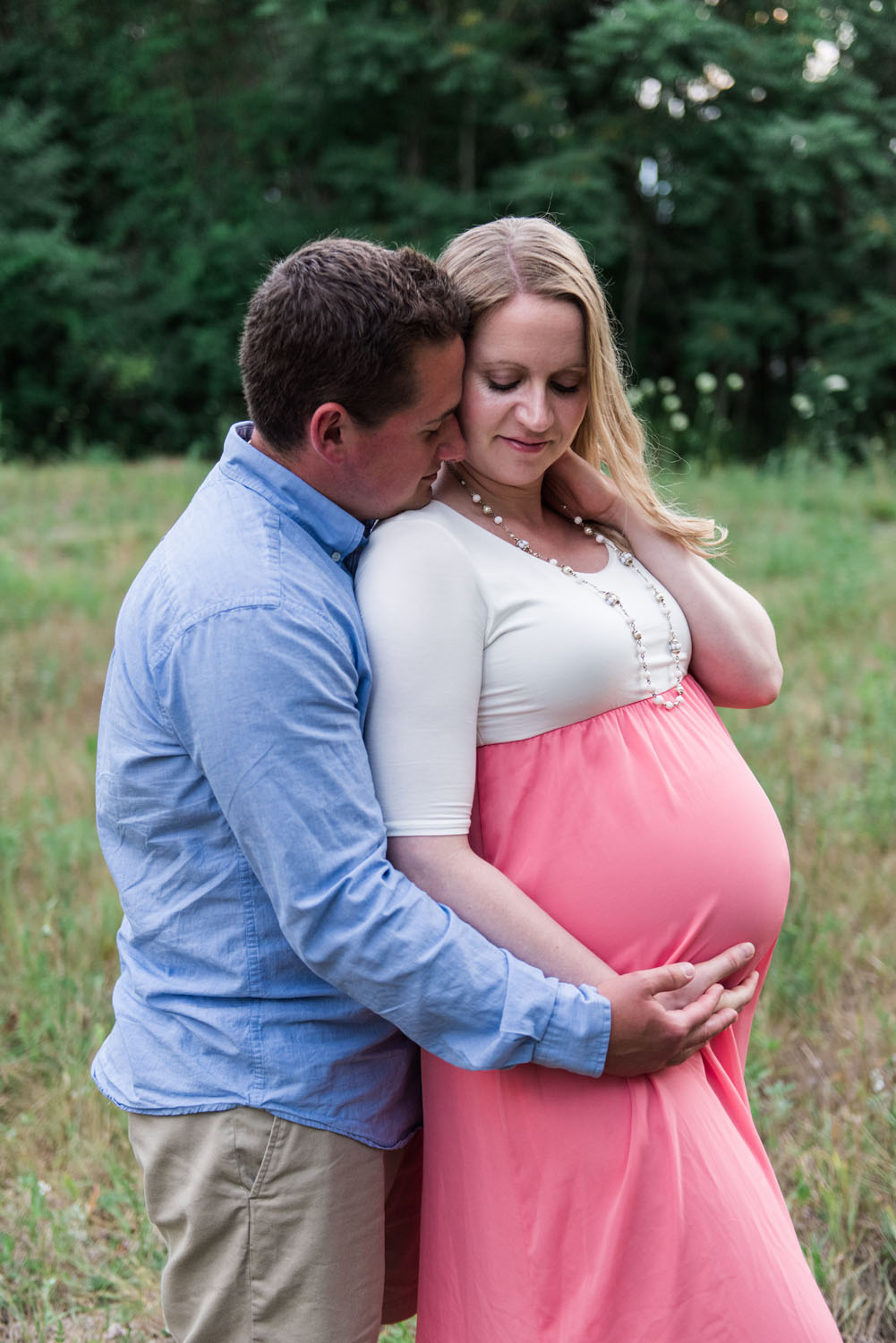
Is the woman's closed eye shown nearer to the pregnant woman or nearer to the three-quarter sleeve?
the pregnant woman

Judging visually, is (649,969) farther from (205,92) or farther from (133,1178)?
(205,92)

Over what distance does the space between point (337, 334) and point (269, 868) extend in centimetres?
69

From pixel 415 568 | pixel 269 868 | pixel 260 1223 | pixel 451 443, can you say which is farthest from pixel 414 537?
pixel 260 1223

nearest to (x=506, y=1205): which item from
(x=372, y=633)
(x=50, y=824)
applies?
(x=372, y=633)

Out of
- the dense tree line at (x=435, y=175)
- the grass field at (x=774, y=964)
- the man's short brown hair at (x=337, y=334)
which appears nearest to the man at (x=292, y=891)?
the man's short brown hair at (x=337, y=334)

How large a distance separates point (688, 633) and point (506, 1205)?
3.07 feet

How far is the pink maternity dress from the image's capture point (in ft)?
5.14

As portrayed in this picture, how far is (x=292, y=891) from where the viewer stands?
1.43 m

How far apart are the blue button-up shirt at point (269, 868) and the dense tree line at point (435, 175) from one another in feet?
37.4

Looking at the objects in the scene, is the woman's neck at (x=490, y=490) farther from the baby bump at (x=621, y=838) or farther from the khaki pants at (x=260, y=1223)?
the khaki pants at (x=260, y=1223)

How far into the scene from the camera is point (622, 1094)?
160 centimetres

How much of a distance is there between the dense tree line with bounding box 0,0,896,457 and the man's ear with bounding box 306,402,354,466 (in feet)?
37.0

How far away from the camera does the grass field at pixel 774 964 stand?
244 centimetres

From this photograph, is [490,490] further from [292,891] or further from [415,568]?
[292,891]
